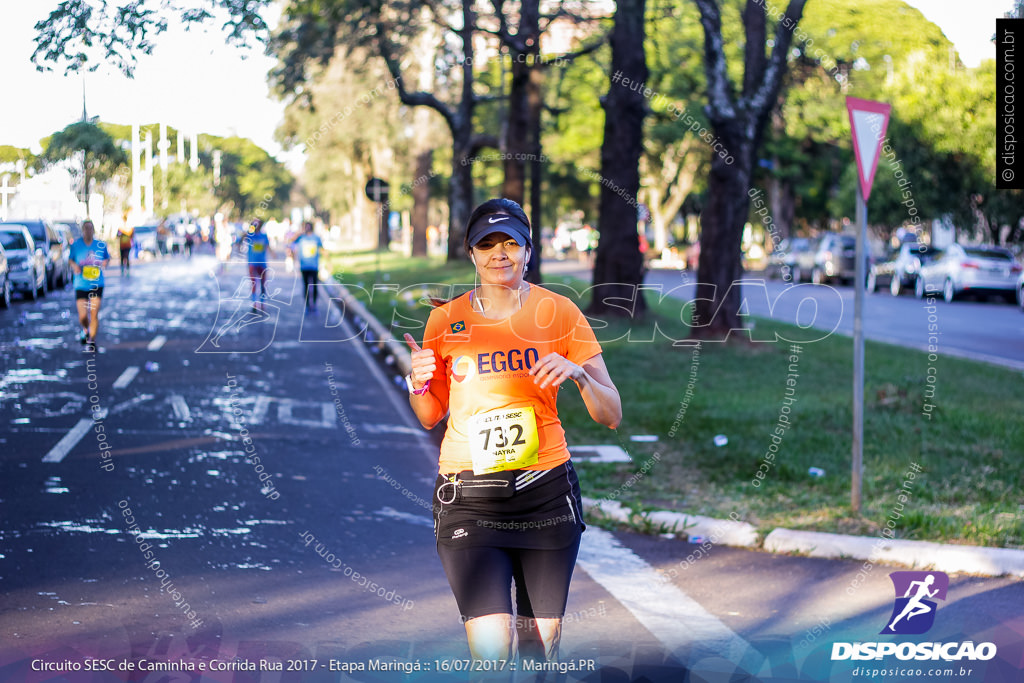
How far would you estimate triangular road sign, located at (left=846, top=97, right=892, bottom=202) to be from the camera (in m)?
7.70

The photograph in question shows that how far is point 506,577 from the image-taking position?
3793 mm

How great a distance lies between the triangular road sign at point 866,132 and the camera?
770 centimetres

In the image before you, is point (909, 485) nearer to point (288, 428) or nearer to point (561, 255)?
point (288, 428)

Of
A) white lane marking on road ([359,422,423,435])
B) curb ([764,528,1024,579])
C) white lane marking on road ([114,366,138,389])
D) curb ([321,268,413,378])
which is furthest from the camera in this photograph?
curb ([321,268,413,378])

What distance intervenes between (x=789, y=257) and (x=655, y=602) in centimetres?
4092

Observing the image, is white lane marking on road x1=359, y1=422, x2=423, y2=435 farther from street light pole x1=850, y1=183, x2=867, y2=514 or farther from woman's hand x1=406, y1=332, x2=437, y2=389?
woman's hand x1=406, y1=332, x2=437, y2=389

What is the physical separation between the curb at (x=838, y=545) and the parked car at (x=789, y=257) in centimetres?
3643

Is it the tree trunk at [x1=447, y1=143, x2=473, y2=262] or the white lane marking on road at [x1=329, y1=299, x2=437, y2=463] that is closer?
the white lane marking on road at [x1=329, y1=299, x2=437, y2=463]

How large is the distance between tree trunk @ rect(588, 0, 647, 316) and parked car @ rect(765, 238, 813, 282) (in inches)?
922

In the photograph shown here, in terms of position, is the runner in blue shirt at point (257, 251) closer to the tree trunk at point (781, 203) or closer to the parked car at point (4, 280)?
the parked car at point (4, 280)

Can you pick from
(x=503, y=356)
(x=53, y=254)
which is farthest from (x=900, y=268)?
(x=503, y=356)

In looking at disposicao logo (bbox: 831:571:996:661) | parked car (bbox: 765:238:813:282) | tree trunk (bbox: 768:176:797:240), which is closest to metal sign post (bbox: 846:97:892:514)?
disposicao logo (bbox: 831:571:996:661)

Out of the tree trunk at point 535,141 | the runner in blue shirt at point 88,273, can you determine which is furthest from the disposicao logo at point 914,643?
the tree trunk at point 535,141

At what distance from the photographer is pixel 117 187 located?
1187 centimetres
